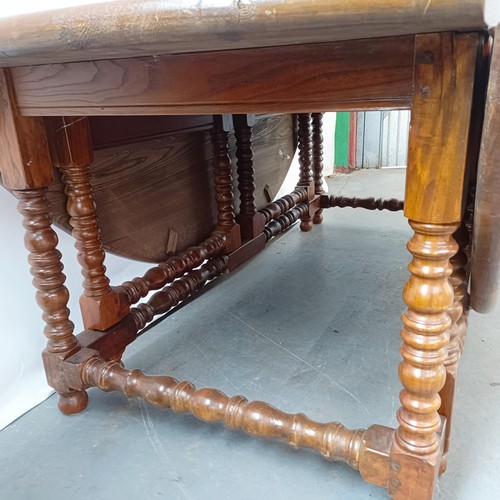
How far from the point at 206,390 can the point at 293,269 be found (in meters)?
1.00

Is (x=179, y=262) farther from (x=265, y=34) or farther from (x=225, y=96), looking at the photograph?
(x=265, y=34)

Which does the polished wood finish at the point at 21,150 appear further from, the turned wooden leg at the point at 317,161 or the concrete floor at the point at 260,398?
the turned wooden leg at the point at 317,161

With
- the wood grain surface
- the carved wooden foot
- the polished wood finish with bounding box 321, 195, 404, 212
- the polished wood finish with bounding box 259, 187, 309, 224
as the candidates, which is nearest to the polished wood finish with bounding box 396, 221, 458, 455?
the carved wooden foot

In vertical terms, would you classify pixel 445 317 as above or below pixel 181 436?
above

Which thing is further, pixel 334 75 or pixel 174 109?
pixel 174 109

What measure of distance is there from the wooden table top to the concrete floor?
733mm

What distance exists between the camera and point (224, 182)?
169 centimetres

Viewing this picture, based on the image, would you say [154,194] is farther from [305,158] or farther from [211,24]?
[305,158]

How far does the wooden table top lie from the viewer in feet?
1.53

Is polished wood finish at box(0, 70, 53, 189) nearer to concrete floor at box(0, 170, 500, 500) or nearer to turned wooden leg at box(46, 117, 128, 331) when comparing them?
turned wooden leg at box(46, 117, 128, 331)

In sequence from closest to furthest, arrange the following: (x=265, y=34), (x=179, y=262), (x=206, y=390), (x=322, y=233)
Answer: (x=265, y=34)
(x=206, y=390)
(x=179, y=262)
(x=322, y=233)

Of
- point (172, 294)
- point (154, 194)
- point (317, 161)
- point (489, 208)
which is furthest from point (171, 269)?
point (317, 161)

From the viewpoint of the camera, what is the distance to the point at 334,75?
1.99ft

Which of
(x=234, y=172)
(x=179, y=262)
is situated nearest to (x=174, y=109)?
(x=179, y=262)
